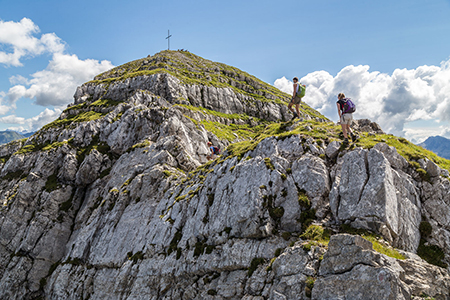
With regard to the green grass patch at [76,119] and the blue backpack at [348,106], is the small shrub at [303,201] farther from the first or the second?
the green grass patch at [76,119]

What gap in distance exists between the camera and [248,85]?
11000 centimetres

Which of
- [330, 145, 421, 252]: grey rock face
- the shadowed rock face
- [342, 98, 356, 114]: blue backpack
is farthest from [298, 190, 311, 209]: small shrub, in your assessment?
[342, 98, 356, 114]: blue backpack

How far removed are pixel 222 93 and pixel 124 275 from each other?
71212 millimetres

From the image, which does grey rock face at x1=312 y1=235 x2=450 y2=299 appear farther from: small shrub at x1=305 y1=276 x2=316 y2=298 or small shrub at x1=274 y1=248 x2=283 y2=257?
small shrub at x1=274 y1=248 x2=283 y2=257

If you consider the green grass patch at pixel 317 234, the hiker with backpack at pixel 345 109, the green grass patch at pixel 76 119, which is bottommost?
the green grass patch at pixel 317 234

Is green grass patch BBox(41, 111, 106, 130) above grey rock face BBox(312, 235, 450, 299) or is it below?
above

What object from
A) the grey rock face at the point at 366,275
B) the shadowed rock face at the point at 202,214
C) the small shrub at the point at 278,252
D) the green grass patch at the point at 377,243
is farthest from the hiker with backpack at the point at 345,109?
the small shrub at the point at 278,252

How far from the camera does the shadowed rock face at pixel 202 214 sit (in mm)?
15539

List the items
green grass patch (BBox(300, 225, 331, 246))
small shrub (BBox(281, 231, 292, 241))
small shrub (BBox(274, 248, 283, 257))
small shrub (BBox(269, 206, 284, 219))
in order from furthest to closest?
small shrub (BBox(269, 206, 284, 219)) < small shrub (BBox(281, 231, 292, 241)) < small shrub (BBox(274, 248, 283, 257)) < green grass patch (BBox(300, 225, 331, 246))

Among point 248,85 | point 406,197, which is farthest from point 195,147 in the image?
point 248,85

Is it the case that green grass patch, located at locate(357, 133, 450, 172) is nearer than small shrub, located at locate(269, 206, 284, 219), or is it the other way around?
green grass patch, located at locate(357, 133, 450, 172)

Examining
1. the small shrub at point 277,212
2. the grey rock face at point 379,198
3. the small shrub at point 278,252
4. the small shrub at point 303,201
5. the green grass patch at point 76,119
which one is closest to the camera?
the grey rock face at point 379,198

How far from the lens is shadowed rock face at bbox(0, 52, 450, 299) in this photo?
15.5 meters

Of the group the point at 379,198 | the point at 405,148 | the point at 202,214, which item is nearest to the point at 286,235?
the point at 379,198
